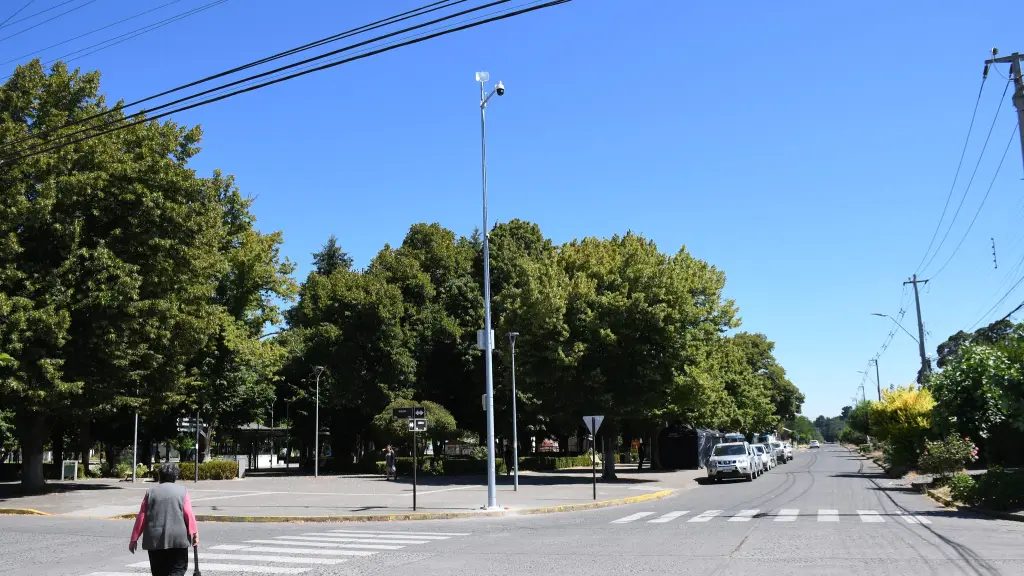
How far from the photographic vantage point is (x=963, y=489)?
64.3ft

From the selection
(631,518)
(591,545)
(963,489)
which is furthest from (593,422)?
(591,545)

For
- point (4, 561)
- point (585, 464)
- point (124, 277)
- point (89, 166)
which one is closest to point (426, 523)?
point (4, 561)

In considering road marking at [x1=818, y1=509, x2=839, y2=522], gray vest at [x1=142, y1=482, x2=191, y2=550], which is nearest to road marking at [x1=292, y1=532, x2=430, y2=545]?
gray vest at [x1=142, y1=482, x2=191, y2=550]

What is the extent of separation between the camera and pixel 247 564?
37.3 feet

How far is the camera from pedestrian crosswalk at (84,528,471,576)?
11.0 m

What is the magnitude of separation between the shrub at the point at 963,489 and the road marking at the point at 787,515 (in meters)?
3.99

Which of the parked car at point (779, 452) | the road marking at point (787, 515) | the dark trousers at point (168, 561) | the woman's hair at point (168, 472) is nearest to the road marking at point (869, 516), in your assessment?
the road marking at point (787, 515)

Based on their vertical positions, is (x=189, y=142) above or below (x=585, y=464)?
above

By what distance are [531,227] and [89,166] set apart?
34.3 metres

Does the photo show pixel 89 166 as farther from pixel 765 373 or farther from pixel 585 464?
pixel 765 373

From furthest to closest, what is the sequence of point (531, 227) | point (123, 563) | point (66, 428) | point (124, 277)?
1. point (531, 227)
2. point (66, 428)
3. point (124, 277)
4. point (123, 563)

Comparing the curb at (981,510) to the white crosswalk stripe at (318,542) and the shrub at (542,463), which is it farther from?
the shrub at (542,463)

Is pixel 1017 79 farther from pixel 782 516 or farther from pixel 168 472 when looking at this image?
pixel 168 472

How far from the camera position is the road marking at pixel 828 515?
17.3 metres
